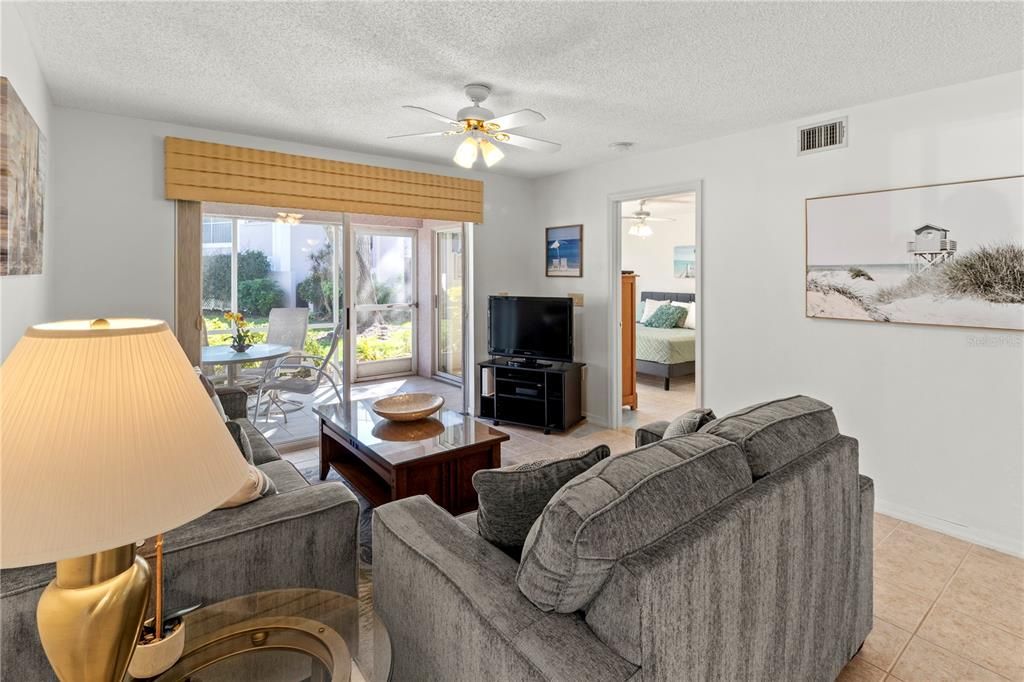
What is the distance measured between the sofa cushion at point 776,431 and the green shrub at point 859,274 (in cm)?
177

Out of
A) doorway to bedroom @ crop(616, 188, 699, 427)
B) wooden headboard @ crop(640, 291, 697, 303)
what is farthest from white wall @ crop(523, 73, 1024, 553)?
wooden headboard @ crop(640, 291, 697, 303)

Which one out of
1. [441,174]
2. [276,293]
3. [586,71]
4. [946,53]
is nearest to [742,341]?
[946,53]

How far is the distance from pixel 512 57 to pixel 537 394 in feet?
9.60

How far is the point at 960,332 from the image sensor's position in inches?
112

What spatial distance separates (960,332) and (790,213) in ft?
3.89

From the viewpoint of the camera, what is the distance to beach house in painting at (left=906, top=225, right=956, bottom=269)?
9.35 ft

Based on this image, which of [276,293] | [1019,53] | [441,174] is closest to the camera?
[1019,53]

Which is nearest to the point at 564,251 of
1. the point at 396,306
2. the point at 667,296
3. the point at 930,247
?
the point at 396,306

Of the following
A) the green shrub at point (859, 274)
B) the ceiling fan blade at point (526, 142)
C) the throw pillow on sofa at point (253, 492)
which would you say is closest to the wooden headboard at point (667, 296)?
the green shrub at point (859, 274)

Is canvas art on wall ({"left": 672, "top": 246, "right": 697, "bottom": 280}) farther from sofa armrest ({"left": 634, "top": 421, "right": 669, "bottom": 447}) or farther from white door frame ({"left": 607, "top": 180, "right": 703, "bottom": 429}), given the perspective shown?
sofa armrest ({"left": 634, "top": 421, "right": 669, "bottom": 447})

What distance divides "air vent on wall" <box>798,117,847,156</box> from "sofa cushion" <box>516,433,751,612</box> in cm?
287

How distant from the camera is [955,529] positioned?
114 inches

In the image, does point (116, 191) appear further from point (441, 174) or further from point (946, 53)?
point (946, 53)

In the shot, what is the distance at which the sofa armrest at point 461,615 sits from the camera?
1.03m
